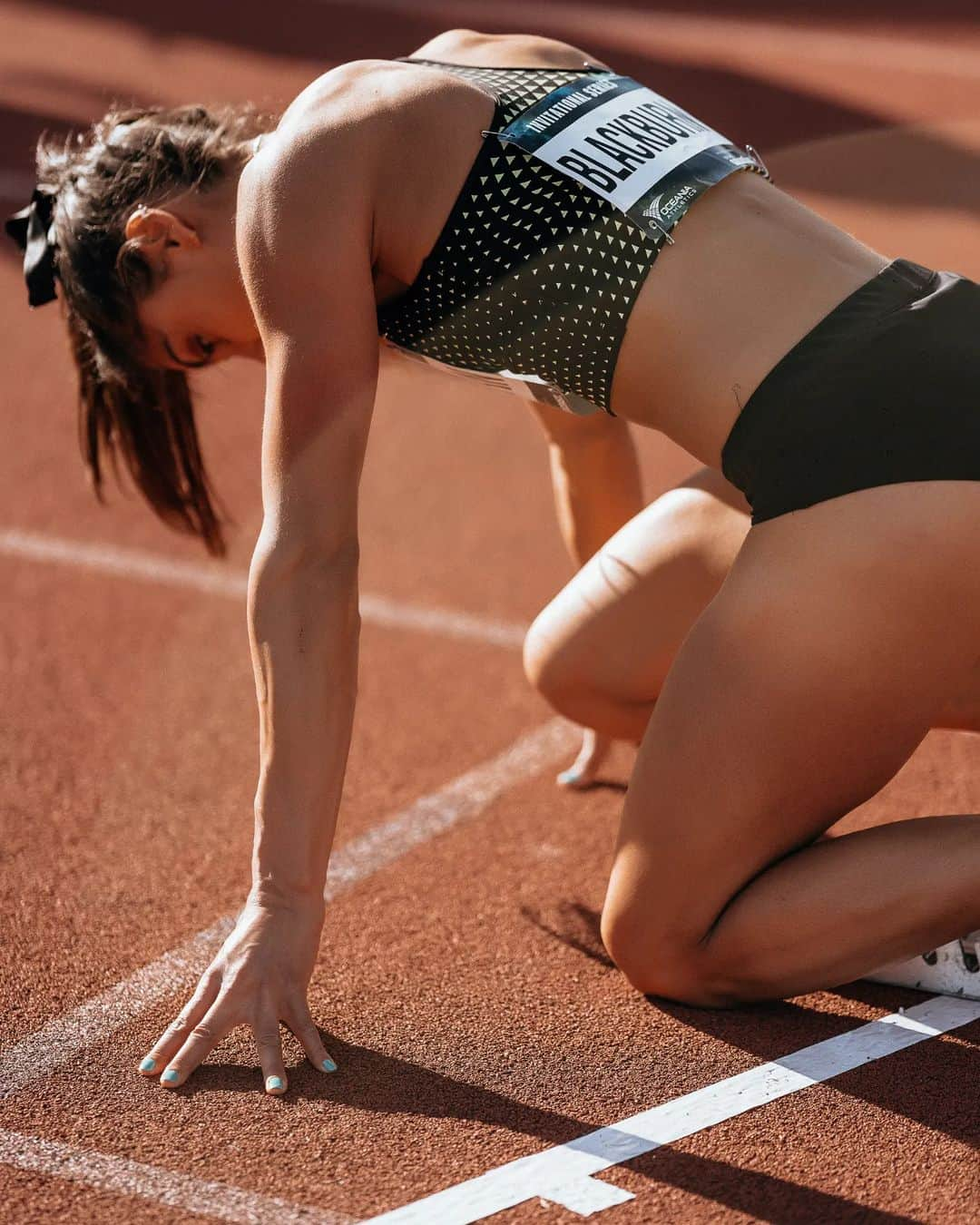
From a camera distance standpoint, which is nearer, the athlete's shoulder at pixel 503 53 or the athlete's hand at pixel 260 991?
the athlete's hand at pixel 260 991

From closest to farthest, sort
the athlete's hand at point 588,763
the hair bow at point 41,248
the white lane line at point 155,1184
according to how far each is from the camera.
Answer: the white lane line at point 155,1184 → the hair bow at point 41,248 → the athlete's hand at point 588,763

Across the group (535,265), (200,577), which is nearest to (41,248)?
(535,265)

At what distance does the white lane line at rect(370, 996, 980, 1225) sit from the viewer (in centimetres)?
197

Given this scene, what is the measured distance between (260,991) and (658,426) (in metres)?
0.99

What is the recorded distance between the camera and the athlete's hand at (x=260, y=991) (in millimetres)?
2152

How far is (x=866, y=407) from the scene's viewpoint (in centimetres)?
211

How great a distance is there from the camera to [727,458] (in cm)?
221

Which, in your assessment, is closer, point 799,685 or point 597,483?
point 799,685

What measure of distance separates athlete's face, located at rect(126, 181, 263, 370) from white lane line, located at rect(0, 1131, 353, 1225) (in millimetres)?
1215

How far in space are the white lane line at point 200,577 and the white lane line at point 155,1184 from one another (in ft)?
6.66

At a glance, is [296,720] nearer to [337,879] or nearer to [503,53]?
[337,879]

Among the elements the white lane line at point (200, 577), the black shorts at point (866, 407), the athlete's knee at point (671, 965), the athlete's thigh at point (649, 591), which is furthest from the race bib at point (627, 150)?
the white lane line at point (200, 577)

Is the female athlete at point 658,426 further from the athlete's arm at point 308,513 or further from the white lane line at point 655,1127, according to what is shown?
the white lane line at point 655,1127

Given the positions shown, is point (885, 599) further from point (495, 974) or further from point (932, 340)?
point (495, 974)
